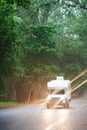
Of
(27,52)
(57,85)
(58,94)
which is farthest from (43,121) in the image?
(27,52)

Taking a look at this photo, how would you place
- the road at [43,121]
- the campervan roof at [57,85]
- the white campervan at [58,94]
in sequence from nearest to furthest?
the road at [43,121] < the white campervan at [58,94] < the campervan roof at [57,85]

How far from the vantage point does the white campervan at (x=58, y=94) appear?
4203 centimetres

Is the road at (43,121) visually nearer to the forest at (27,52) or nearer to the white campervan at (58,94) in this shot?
the forest at (27,52)

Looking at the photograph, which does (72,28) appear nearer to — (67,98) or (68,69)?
(68,69)

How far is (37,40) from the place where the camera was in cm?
5694

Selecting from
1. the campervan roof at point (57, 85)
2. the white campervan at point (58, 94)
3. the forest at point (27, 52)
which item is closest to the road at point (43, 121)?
the forest at point (27, 52)

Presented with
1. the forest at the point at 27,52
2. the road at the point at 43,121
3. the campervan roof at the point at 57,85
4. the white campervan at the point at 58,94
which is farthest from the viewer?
the campervan roof at the point at 57,85

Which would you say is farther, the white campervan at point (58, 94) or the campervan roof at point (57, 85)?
the campervan roof at point (57, 85)

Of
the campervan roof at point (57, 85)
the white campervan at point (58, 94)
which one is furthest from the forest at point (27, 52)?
the white campervan at point (58, 94)

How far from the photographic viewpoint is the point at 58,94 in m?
43.1

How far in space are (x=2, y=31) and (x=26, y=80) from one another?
Result: 60.2 feet

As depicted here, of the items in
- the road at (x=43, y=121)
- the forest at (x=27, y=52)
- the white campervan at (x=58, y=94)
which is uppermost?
the forest at (x=27, y=52)

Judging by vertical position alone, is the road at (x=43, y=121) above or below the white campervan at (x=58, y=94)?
below

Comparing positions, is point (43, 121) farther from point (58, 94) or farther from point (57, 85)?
point (58, 94)
